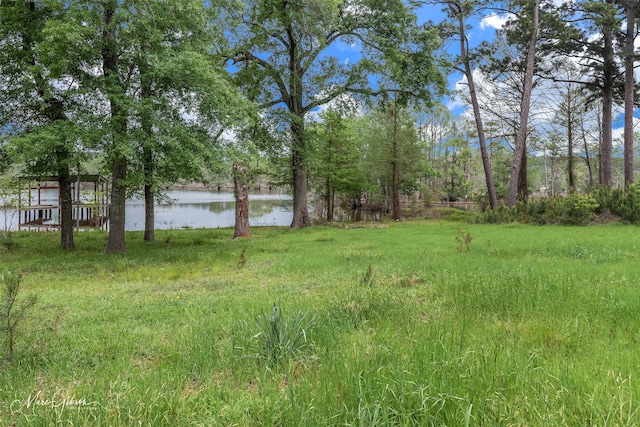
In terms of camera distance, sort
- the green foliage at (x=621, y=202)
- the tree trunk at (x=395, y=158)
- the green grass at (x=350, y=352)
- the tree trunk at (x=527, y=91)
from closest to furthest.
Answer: the green grass at (x=350, y=352)
the green foliage at (x=621, y=202)
the tree trunk at (x=527, y=91)
the tree trunk at (x=395, y=158)

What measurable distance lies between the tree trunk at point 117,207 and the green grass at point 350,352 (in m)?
4.61

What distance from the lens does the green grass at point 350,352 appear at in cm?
195

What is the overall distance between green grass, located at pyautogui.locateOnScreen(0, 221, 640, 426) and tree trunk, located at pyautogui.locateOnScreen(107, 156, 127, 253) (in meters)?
4.61

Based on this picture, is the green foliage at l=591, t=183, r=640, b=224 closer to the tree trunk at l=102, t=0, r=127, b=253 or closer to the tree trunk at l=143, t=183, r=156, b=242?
the tree trunk at l=102, t=0, r=127, b=253

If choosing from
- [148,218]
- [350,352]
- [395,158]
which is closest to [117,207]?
[148,218]

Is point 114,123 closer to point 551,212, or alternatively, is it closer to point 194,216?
point 551,212

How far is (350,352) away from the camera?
8.90ft

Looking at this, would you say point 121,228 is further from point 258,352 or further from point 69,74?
point 258,352

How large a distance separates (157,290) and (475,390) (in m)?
5.56

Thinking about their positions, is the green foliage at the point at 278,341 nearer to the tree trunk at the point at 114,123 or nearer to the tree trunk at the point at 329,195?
the tree trunk at the point at 114,123

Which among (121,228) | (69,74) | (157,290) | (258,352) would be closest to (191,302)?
(157,290)

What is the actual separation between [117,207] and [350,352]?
33.5 ft

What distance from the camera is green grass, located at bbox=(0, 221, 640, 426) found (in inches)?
76.8

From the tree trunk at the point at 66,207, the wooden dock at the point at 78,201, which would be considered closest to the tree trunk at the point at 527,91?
the tree trunk at the point at 66,207
